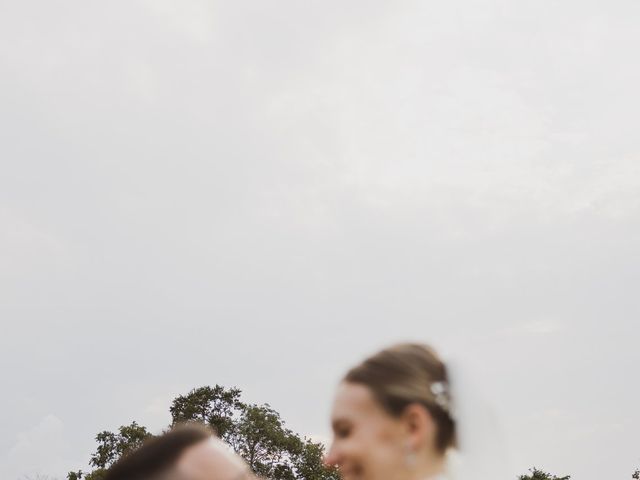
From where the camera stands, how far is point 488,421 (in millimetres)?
3621

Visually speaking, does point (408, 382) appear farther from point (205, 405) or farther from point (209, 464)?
point (205, 405)

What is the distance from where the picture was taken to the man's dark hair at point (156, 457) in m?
3.52

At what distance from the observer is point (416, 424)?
3.21 m

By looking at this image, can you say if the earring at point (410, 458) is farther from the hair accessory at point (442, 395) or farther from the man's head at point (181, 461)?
the man's head at point (181, 461)

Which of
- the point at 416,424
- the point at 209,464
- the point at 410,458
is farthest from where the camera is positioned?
the point at 209,464

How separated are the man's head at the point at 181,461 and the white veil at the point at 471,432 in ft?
3.20

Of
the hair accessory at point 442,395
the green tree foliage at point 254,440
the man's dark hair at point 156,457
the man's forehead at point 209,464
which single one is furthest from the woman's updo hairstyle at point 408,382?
the green tree foliage at point 254,440

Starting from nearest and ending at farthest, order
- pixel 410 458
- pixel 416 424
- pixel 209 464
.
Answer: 1. pixel 410 458
2. pixel 416 424
3. pixel 209 464

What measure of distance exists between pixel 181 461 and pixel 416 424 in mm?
1126

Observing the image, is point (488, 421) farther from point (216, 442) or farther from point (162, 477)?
point (162, 477)

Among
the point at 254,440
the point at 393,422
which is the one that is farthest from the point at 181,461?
the point at 254,440

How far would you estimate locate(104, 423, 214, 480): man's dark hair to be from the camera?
352cm

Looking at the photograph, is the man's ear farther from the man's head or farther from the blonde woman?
the man's head

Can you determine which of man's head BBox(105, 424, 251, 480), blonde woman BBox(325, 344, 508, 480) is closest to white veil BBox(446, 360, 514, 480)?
blonde woman BBox(325, 344, 508, 480)
